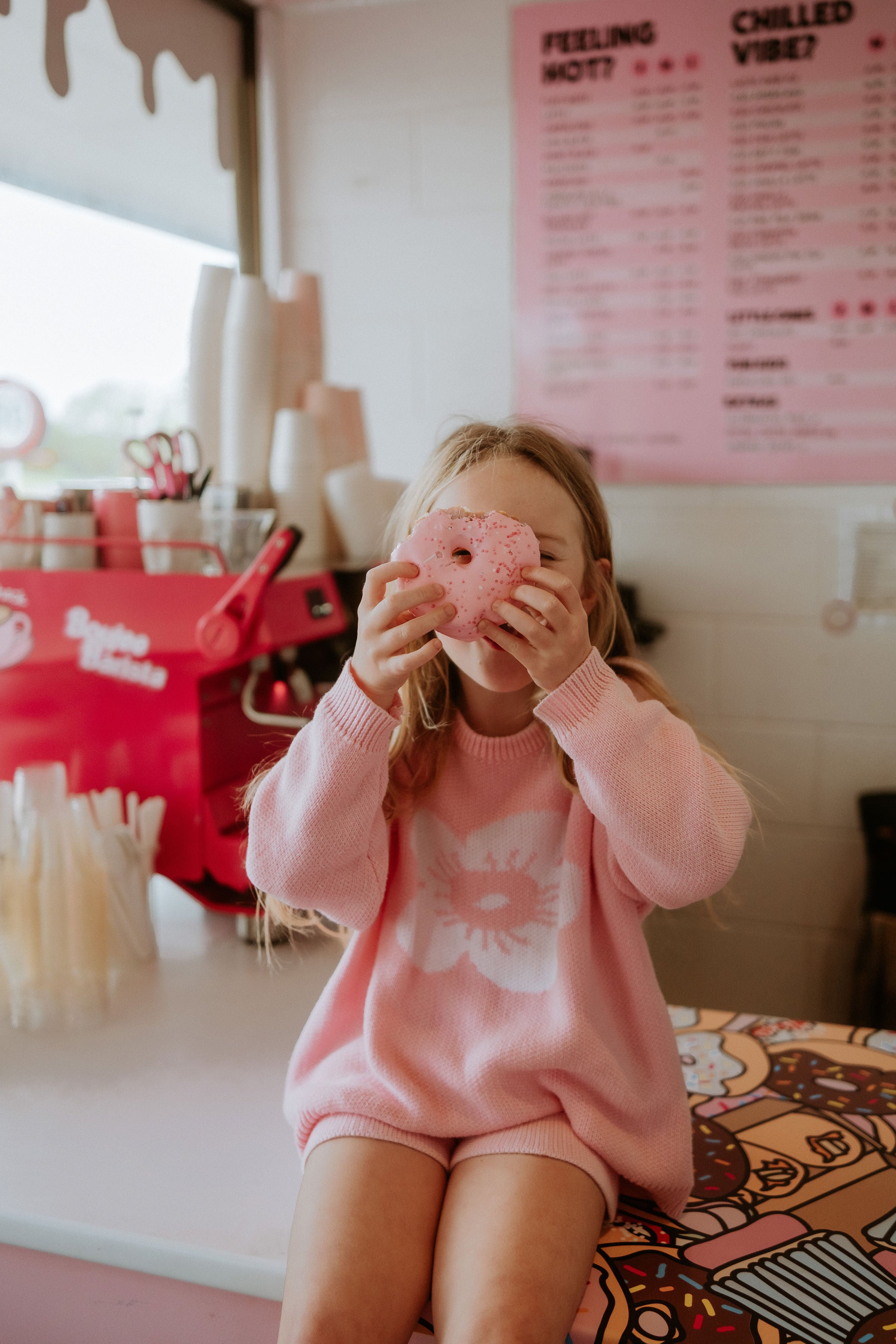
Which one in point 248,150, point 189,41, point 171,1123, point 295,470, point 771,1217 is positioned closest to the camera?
point 771,1217

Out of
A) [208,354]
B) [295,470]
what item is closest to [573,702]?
[295,470]

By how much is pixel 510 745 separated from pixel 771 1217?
1.36ft

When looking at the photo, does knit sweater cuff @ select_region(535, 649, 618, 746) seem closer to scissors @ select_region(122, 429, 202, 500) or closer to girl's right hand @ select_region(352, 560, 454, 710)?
girl's right hand @ select_region(352, 560, 454, 710)

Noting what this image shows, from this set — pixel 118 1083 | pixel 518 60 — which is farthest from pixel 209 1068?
pixel 518 60

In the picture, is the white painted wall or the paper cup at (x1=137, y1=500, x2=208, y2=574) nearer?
the paper cup at (x1=137, y1=500, x2=208, y2=574)

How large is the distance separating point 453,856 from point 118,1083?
0.44 meters

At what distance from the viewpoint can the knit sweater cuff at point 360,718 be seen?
79 centimetres

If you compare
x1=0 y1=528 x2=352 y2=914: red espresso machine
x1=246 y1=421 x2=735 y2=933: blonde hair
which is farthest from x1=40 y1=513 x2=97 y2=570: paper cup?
x1=246 y1=421 x2=735 y2=933: blonde hair

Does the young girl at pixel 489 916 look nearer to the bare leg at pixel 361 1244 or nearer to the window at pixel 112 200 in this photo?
the bare leg at pixel 361 1244

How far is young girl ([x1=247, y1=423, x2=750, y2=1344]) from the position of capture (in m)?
0.74

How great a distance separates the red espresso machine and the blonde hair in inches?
13.9

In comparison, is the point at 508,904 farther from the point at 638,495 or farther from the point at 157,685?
the point at 638,495

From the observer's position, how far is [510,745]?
908 mm

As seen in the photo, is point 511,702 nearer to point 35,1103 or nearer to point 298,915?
point 298,915
